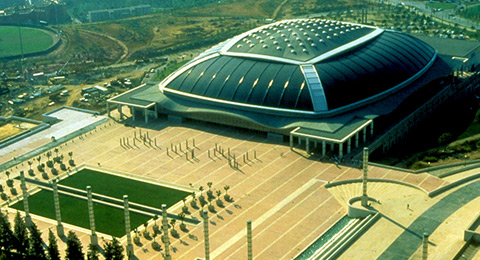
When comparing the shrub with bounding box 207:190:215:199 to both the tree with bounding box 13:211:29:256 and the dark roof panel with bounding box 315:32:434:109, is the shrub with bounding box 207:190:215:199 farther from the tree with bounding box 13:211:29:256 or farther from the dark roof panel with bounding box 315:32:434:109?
the dark roof panel with bounding box 315:32:434:109

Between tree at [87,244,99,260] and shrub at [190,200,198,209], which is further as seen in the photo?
shrub at [190,200,198,209]

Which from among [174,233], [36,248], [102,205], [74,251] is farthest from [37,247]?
[174,233]

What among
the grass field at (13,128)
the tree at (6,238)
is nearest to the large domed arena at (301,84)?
the grass field at (13,128)

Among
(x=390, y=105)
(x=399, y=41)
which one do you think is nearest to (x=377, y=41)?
(x=399, y=41)

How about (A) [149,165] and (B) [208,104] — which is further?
(B) [208,104]

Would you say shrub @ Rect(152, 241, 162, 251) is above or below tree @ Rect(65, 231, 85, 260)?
below

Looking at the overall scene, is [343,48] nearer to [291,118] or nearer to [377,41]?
[377,41]

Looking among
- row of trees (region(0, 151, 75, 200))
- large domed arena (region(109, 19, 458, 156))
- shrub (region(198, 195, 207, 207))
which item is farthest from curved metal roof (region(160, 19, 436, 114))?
shrub (region(198, 195, 207, 207))
